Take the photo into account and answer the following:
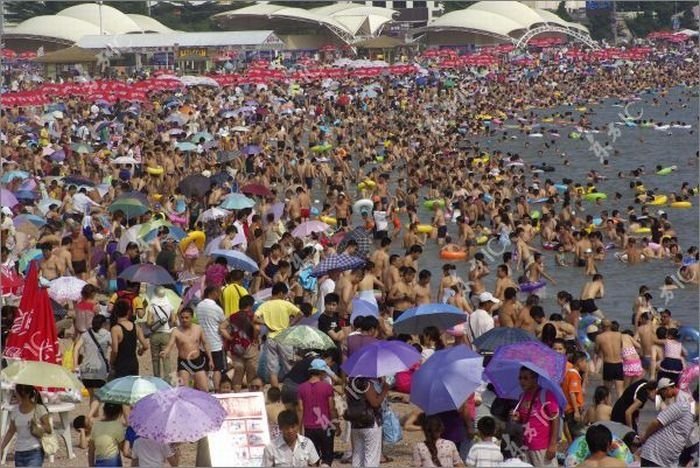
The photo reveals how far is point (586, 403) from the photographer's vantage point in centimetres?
1303

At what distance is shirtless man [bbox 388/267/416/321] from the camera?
543 inches

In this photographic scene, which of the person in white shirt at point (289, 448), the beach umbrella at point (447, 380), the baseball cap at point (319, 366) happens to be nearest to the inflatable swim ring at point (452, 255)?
the baseball cap at point (319, 366)

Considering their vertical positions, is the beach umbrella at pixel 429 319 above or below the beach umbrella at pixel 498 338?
below

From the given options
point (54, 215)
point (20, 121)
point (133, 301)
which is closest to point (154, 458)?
point (133, 301)

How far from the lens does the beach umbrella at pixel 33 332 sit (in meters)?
9.70

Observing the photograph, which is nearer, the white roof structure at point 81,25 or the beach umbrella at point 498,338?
the beach umbrella at point 498,338

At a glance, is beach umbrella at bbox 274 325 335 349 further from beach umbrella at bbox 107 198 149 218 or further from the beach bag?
beach umbrella at bbox 107 198 149 218

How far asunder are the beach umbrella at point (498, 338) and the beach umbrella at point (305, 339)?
114cm

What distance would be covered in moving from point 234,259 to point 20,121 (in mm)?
25964

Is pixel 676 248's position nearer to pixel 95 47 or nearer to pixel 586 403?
pixel 586 403

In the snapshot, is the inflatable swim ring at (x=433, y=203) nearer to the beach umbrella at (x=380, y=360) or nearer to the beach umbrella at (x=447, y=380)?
the beach umbrella at (x=380, y=360)

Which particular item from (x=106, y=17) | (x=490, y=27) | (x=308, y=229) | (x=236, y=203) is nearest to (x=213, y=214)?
(x=236, y=203)

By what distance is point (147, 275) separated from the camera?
43.9 feet

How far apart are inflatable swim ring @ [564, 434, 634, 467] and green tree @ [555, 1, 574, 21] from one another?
10256cm
